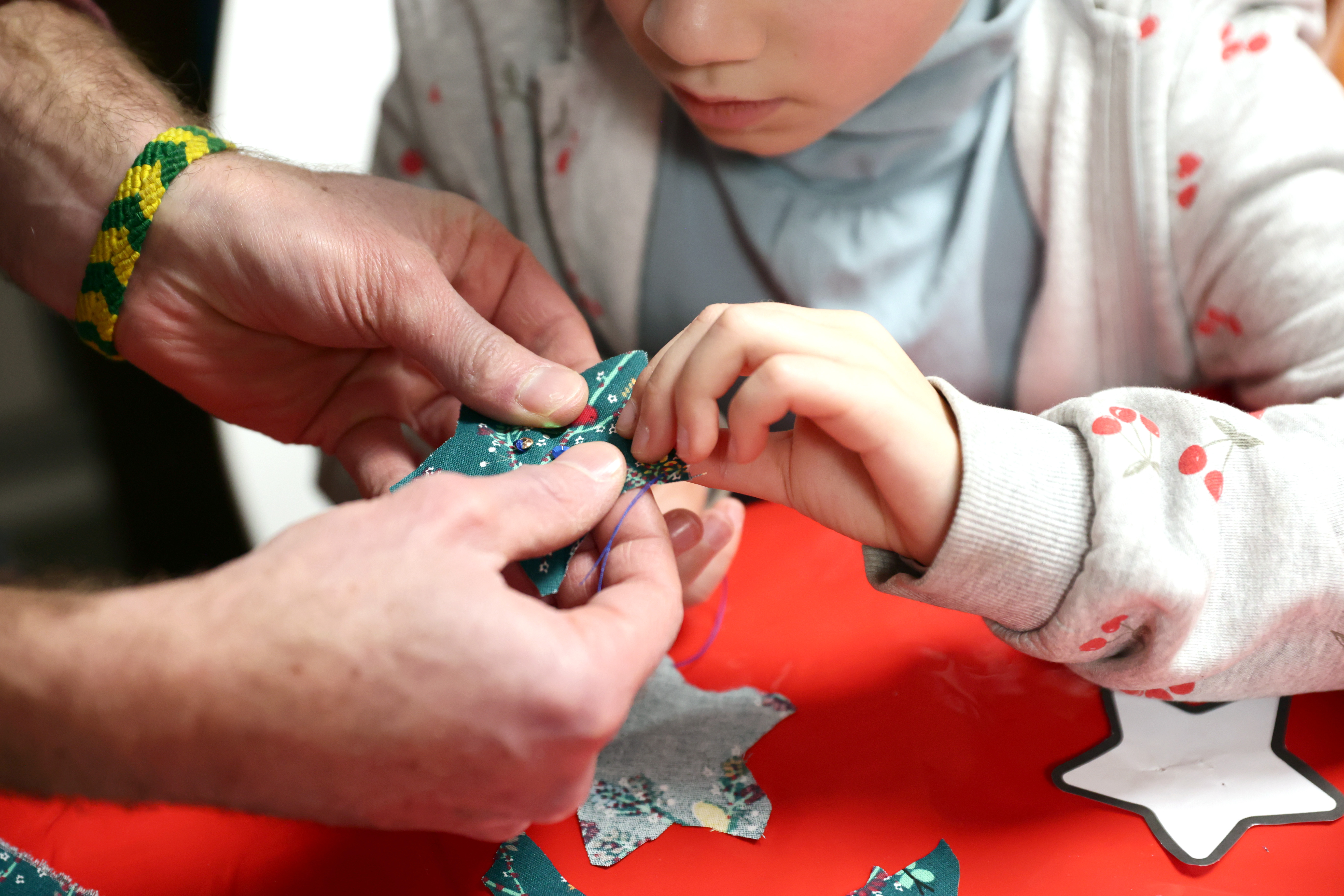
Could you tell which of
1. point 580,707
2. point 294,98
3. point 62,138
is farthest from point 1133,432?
point 294,98

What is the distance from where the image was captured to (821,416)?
0.61 metres

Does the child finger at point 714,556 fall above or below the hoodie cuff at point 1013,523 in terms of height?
below

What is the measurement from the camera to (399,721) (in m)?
0.48

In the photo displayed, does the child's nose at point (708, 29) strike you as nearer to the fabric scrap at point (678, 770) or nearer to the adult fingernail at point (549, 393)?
the adult fingernail at point (549, 393)

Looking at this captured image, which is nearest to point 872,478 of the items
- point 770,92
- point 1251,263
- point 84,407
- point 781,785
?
point 781,785

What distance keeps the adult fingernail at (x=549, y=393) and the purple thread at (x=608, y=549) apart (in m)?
0.09

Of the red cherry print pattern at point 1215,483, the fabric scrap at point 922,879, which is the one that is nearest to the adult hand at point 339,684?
the fabric scrap at point 922,879

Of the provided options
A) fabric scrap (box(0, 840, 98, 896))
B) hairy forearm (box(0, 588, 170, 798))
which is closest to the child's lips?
hairy forearm (box(0, 588, 170, 798))

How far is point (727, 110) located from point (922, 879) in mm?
642

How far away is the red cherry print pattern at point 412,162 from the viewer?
1.17 meters

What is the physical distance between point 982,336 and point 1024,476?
418 mm

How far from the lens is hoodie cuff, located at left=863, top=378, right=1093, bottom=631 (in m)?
0.62

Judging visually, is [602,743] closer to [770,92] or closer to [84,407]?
[770,92]

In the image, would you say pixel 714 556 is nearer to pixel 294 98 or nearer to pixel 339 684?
pixel 339 684
